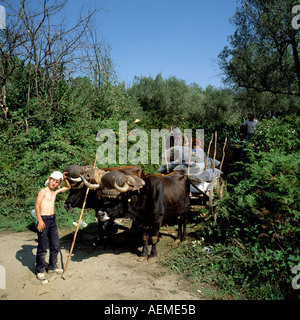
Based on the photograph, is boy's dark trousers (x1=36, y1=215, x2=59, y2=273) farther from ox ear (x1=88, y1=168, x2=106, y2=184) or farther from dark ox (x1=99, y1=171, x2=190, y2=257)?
ox ear (x1=88, y1=168, x2=106, y2=184)

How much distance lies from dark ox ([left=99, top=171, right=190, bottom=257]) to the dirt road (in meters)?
0.72

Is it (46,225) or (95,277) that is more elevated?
(46,225)

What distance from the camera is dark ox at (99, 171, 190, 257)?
19.3ft

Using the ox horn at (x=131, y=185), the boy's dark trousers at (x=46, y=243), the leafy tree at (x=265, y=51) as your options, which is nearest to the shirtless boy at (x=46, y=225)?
the boy's dark trousers at (x=46, y=243)

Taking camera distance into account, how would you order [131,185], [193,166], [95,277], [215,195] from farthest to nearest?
[193,166]
[215,195]
[131,185]
[95,277]

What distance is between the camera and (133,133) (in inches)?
599

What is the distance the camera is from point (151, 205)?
6301 millimetres

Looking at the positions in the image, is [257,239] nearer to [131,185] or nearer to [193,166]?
[131,185]

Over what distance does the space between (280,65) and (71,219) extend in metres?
13.2

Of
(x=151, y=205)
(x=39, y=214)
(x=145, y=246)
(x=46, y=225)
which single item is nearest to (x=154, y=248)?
(x=145, y=246)

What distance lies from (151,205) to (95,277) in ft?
6.44

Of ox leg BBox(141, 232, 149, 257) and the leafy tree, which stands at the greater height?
the leafy tree

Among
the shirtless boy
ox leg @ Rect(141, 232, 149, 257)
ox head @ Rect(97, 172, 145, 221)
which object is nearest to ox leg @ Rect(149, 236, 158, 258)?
ox leg @ Rect(141, 232, 149, 257)

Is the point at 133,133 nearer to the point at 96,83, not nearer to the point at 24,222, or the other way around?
the point at 96,83
